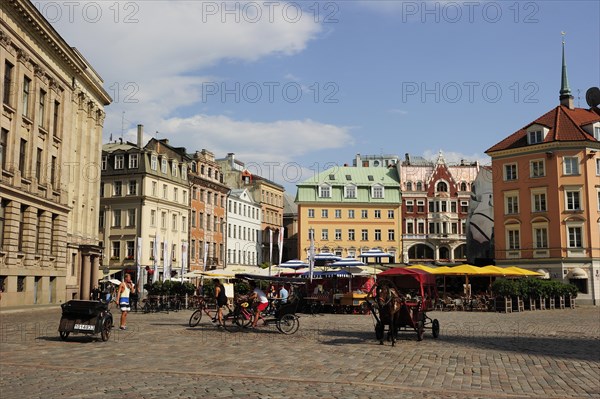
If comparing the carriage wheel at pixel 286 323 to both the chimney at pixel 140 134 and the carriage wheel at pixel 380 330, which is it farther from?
the chimney at pixel 140 134

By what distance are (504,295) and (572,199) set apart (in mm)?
21149

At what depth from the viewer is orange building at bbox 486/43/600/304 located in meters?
51.5

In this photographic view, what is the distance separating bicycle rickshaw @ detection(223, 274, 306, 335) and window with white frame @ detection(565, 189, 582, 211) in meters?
36.5

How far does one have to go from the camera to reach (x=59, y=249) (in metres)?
40.3

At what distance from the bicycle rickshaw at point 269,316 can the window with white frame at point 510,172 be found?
125 ft

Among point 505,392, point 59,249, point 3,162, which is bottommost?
point 505,392

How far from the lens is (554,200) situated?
5269 cm

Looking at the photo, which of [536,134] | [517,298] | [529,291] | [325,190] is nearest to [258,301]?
[517,298]

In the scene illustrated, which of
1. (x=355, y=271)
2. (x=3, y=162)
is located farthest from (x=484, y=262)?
(x=3, y=162)

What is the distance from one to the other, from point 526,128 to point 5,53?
4135 cm

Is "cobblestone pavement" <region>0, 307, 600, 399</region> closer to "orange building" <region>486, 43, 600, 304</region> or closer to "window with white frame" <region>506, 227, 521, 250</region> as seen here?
"orange building" <region>486, 43, 600, 304</region>

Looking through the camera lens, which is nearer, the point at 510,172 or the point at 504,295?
the point at 504,295

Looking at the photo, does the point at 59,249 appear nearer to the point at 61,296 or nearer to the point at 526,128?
the point at 61,296

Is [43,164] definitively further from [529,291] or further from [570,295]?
[570,295]
